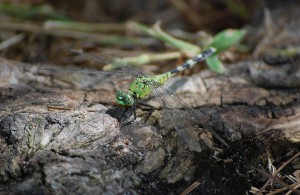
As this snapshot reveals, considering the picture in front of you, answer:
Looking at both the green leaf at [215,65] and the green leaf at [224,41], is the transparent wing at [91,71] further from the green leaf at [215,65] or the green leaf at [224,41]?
the green leaf at [224,41]

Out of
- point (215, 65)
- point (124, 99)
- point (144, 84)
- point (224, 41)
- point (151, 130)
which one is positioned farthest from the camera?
point (224, 41)

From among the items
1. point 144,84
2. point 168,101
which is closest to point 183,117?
point 168,101

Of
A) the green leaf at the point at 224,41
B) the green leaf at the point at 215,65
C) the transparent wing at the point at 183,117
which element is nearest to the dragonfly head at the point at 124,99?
the transparent wing at the point at 183,117

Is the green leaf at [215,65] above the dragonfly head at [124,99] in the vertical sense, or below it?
above

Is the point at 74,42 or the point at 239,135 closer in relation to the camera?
the point at 239,135

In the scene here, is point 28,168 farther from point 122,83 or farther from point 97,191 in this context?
point 122,83

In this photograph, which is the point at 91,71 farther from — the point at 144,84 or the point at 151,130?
the point at 151,130

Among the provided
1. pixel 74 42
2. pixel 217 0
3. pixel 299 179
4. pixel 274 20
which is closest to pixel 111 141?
pixel 299 179
